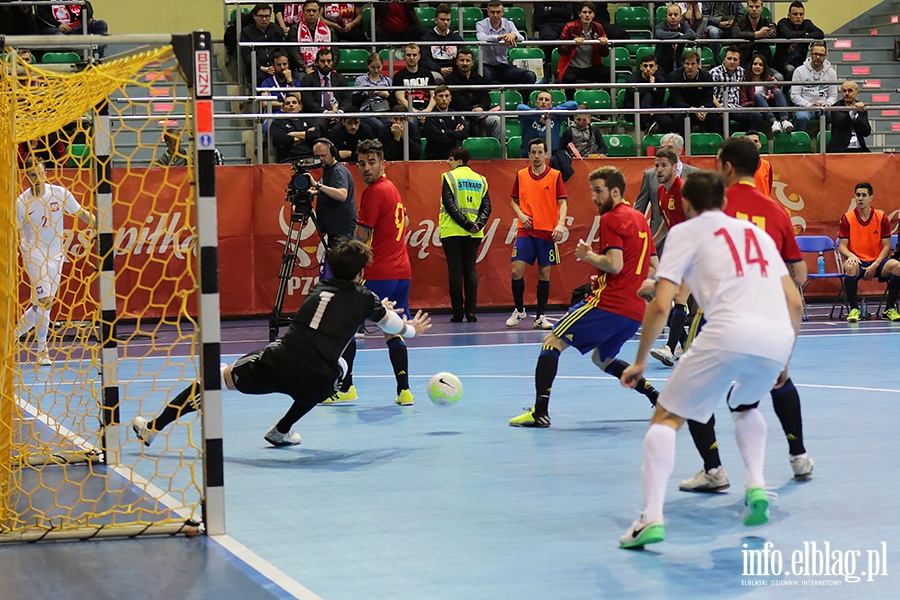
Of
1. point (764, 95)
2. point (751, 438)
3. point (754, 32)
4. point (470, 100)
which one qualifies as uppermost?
point (754, 32)

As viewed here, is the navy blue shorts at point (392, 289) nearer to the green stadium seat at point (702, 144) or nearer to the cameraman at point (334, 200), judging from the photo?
the cameraman at point (334, 200)

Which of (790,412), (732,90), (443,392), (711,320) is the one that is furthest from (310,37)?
(711,320)

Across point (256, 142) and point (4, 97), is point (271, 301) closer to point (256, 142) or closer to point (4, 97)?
point (256, 142)

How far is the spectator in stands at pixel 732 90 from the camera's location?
19141 mm

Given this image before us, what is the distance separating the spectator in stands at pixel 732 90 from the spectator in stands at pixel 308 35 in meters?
→ 6.35

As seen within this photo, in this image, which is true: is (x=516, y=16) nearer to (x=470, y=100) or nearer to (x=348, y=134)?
(x=470, y=100)

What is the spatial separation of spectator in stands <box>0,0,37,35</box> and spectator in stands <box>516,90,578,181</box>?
7914 mm

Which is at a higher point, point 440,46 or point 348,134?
point 440,46

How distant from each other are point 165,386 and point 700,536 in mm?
7030

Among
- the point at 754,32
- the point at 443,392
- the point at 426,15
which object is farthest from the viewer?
the point at 426,15

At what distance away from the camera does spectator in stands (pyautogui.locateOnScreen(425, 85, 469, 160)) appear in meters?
17.9

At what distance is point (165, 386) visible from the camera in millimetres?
11625

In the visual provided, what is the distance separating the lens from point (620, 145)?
1900 centimetres

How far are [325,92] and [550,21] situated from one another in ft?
16.1
